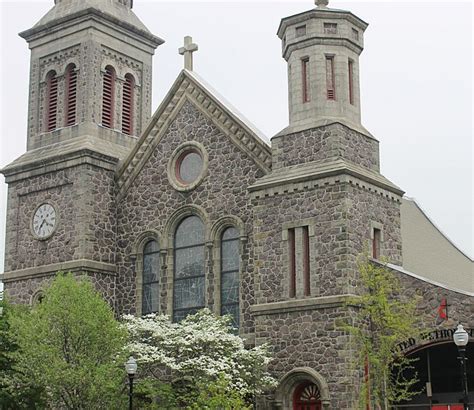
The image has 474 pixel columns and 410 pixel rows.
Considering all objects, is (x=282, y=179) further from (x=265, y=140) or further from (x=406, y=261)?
(x=406, y=261)

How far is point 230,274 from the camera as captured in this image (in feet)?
117

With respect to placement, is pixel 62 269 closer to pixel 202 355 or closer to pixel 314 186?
pixel 202 355

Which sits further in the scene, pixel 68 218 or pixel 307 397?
pixel 68 218

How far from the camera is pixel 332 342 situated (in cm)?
3069

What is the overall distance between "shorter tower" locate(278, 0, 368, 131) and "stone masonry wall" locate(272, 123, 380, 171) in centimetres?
54

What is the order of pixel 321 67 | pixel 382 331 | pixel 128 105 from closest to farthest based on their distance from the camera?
pixel 382 331 < pixel 321 67 < pixel 128 105

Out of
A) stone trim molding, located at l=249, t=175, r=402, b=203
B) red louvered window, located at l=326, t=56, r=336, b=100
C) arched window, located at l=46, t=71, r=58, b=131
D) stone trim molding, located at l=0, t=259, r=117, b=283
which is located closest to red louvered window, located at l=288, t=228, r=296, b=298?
stone trim molding, located at l=249, t=175, r=402, b=203

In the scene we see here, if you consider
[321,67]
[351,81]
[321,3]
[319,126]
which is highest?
[321,3]

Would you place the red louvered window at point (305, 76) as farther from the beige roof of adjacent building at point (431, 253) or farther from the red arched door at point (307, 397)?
the red arched door at point (307, 397)

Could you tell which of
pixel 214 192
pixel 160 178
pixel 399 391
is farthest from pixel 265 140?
pixel 399 391

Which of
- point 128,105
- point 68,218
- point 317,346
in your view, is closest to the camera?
point 317,346

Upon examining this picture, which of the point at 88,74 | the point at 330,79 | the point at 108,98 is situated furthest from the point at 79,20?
the point at 330,79

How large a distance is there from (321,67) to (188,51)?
7.80 metres

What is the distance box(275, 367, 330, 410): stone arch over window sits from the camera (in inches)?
1213
